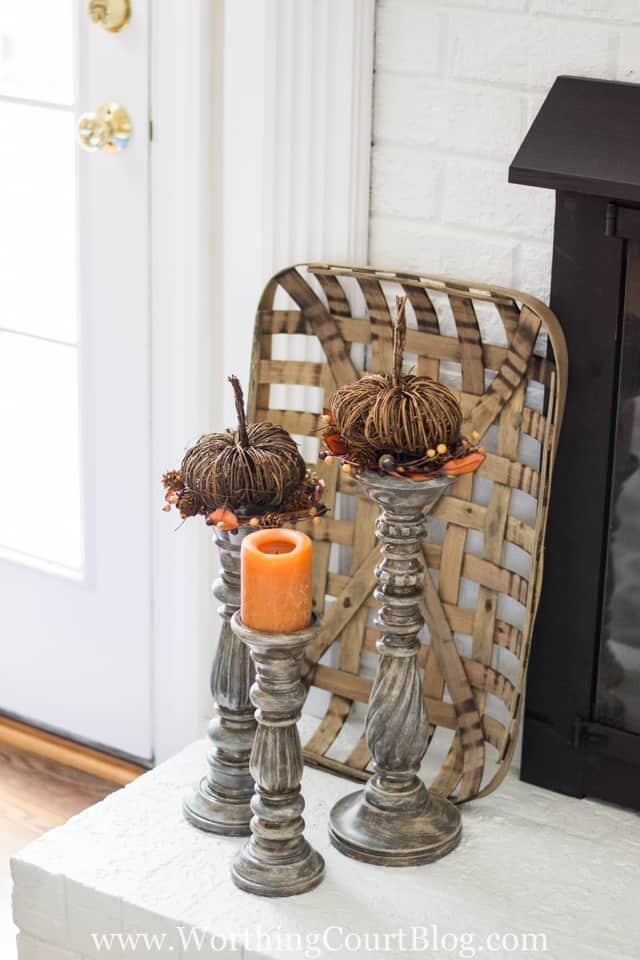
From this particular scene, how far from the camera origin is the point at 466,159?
181 centimetres

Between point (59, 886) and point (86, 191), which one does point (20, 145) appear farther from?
point (59, 886)

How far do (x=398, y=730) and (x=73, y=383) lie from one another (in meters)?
0.83

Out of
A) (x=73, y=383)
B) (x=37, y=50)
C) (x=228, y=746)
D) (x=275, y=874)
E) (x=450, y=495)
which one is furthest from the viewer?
(x=73, y=383)

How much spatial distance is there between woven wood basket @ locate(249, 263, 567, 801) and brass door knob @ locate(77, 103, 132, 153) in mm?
321

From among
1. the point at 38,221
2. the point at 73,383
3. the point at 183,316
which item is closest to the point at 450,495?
the point at 183,316

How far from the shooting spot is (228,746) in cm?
174

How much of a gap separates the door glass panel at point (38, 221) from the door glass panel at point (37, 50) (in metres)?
0.03

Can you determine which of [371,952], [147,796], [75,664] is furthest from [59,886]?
[75,664]

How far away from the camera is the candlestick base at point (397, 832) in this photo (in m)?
1.70

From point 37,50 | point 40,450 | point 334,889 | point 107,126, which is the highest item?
point 37,50

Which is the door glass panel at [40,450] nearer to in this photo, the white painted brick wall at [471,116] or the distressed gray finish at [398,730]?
the white painted brick wall at [471,116]

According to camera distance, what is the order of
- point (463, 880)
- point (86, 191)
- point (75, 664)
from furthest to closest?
1. point (75, 664)
2. point (86, 191)
3. point (463, 880)

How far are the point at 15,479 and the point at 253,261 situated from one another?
610 millimetres

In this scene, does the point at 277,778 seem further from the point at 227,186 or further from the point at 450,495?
the point at 227,186
